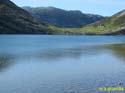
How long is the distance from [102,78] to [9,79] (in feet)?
45.7

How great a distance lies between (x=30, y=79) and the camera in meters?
51.0

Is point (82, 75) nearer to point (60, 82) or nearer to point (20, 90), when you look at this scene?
point (60, 82)

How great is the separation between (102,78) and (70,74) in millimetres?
6958

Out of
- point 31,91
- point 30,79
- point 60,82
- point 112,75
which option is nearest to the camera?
point 31,91

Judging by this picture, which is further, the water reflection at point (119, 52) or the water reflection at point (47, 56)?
the water reflection at point (119, 52)

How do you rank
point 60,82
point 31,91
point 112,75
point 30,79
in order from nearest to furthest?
point 31,91
point 60,82
point 30,79
point 112,75

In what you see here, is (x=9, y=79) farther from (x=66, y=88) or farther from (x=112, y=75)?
(x=112, y=75)

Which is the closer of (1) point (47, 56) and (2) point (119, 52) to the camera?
(1) point (47, 56)

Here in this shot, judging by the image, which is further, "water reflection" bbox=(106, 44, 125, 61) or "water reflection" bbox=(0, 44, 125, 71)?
"water reflection" bbox=(106, 44, 125, 61)

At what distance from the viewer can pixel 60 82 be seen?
47719 millimetres

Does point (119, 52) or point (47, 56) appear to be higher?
point (47, 56)

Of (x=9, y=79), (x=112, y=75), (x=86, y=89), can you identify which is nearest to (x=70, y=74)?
(x=112, y=75)

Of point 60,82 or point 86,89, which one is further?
point 60,82

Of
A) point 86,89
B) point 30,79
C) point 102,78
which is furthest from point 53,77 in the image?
point 86,89
